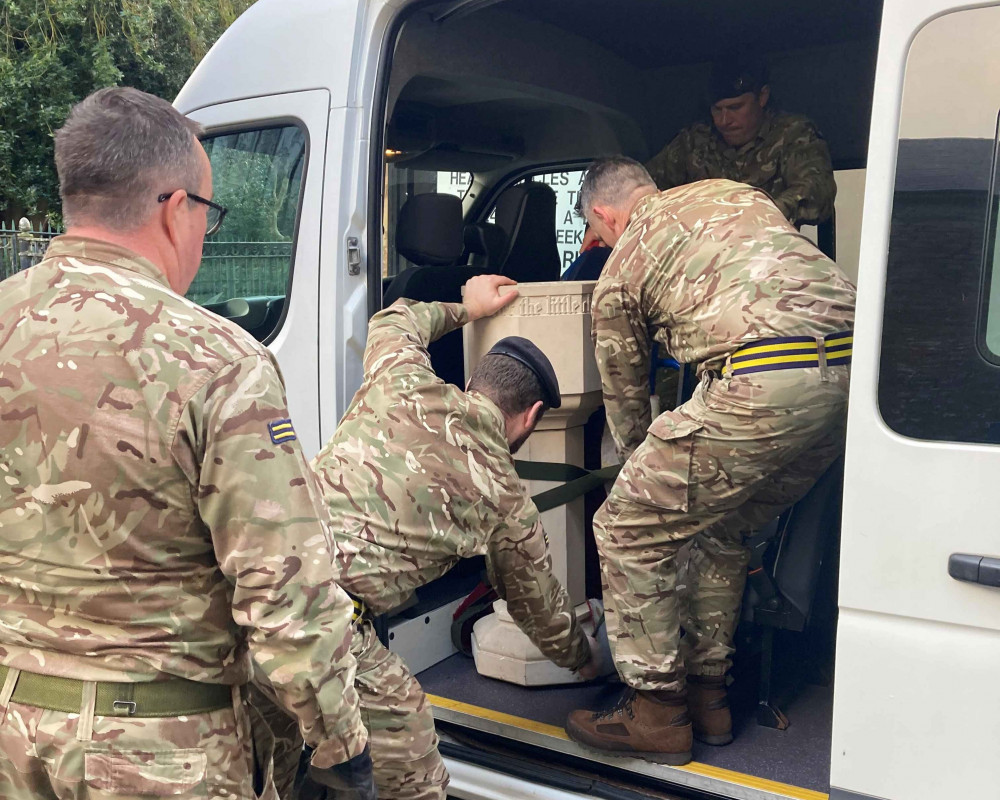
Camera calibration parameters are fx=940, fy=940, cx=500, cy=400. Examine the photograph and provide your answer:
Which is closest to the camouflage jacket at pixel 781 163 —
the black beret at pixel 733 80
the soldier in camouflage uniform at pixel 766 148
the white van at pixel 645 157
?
the soldier in camouflage uniform at pixel 766 148

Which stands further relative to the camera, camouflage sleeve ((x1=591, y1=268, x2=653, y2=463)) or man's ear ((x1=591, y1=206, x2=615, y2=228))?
man's ear ((x1=591, y1=206, x2=615, y2=228))

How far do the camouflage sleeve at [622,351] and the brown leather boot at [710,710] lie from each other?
2.15 ft

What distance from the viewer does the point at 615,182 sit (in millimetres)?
2605

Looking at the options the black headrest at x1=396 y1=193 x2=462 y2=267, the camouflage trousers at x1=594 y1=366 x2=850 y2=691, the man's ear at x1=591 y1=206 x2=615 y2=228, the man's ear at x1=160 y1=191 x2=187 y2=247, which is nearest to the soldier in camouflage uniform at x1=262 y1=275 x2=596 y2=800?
the camouflage trousers at x1=594 y1=366 x2=850 y2=691

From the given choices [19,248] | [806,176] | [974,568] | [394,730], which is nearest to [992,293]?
[974,568]

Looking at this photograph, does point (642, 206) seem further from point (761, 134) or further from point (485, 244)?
point (485, 244)

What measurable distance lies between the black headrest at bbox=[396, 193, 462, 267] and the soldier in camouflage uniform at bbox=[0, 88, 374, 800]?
153cm

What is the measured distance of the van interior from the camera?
2369mm

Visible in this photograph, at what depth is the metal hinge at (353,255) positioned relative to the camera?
2.55 metres

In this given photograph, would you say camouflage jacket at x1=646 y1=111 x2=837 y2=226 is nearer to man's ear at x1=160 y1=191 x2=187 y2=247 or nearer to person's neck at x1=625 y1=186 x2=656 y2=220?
person's neck at x1=625 y1=186 x2=656 y2=220

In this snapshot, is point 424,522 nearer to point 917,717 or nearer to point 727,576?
point 727,576

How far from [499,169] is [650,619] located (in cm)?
262

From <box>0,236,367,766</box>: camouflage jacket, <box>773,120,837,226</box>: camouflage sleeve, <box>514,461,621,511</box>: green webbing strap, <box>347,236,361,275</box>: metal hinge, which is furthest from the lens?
<box>773,120,837,226</box>: camouflage sleeve

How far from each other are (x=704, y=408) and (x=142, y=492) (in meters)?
1.33
